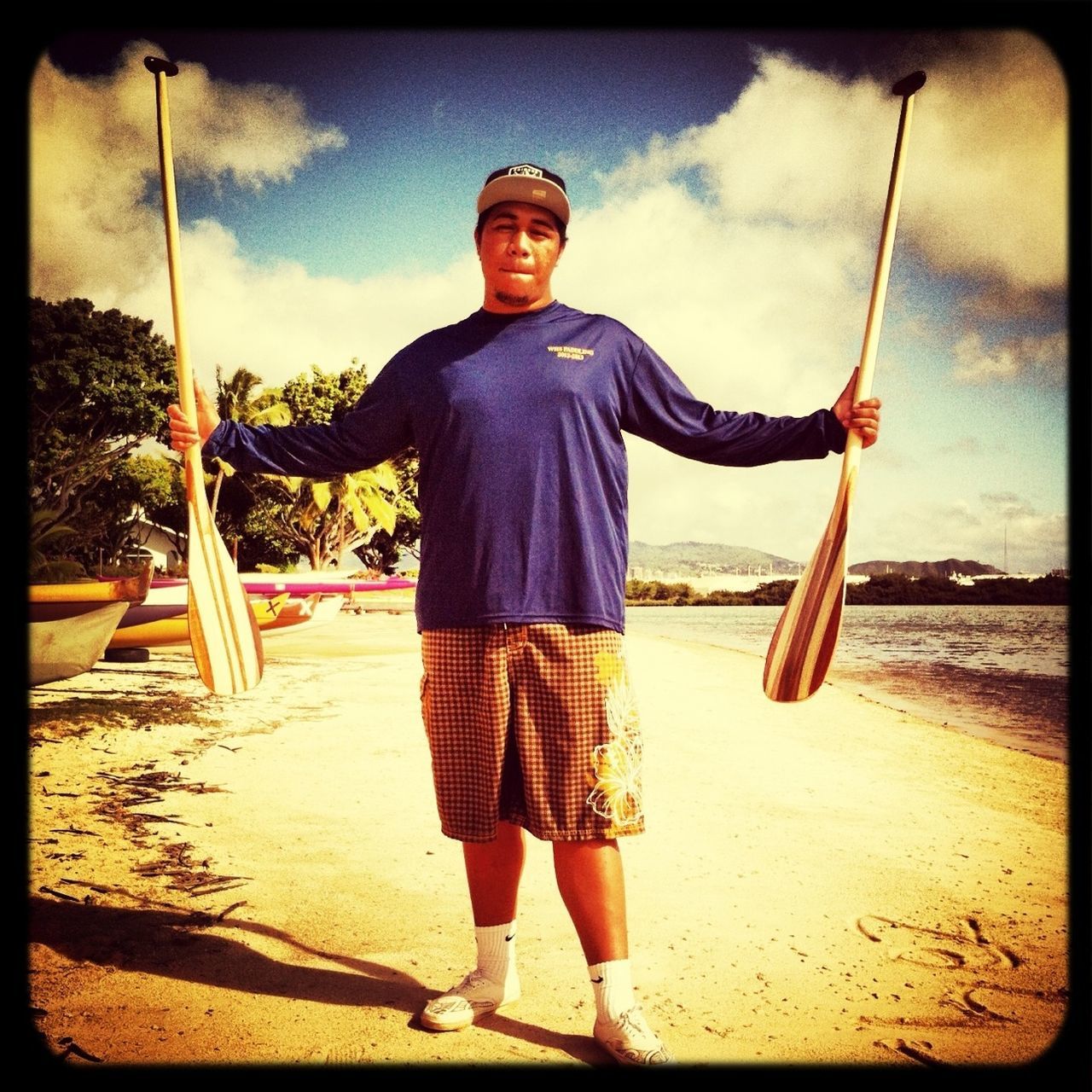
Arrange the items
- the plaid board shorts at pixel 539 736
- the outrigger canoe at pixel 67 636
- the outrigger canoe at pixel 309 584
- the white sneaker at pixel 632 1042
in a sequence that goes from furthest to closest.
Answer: the outrigger canoe at pixel 309 584, the outrigger canoe at pixel 67 636, the plaid board shorts at pixel 539 736, the white sneaker at pixel 632 1042

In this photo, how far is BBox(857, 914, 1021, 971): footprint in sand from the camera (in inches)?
87.6

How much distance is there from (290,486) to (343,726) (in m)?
21.3

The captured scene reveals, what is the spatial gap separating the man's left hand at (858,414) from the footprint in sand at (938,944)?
143 cm

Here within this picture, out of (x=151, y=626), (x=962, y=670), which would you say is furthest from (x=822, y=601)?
(x=962, y=670)

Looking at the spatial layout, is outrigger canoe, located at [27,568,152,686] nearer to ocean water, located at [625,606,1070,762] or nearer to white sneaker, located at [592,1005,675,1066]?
ocean water, located at [625,606,1070,762]

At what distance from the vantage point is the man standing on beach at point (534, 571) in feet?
5.86

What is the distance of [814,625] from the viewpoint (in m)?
2.24

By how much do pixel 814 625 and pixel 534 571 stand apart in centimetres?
90

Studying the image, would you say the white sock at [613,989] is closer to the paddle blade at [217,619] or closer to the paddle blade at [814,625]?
the paddle blade at [814,625]

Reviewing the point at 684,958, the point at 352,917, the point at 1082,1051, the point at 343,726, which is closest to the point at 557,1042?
the point at 684,958

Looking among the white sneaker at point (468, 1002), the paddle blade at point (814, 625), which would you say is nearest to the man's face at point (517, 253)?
the paddle blade at point (814, 625)

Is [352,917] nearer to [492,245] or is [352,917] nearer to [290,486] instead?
[492,245]

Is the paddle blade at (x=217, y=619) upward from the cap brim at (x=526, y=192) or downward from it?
downward

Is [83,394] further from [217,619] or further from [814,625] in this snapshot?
[814,625]
